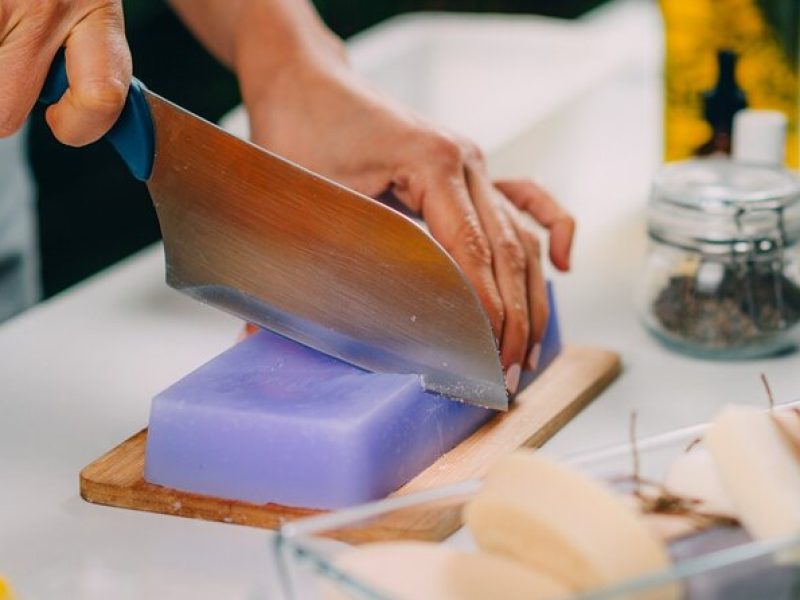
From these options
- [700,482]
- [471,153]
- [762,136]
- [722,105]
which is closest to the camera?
[700,482]

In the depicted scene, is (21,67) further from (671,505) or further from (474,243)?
(671,505)

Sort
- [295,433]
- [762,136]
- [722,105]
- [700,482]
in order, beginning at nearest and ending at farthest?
[700,482]
[295,433]
[762,136]
[722,105]

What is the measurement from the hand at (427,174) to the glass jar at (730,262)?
0.33ft

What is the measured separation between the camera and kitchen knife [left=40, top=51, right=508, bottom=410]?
0.94 metres

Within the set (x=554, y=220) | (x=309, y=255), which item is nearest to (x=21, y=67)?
(x=309, y=255)

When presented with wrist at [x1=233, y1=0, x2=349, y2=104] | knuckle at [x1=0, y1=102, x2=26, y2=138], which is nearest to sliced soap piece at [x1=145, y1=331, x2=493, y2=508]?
knuckle at [x1=0, y1=102, x2=26, y2=138]

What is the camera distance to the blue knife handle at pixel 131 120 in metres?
0.96

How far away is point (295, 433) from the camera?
875mm

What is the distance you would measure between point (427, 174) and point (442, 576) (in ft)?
1.81

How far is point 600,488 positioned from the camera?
2.03ft

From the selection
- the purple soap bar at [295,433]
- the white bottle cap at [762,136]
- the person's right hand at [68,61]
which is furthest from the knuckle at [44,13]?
the white bottle cap at [762,136]

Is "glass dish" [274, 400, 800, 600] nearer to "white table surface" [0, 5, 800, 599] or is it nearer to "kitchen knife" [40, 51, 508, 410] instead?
"white table surface" [0, 5, 800, 599]

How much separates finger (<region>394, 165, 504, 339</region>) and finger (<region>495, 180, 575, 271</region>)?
0.10 metres

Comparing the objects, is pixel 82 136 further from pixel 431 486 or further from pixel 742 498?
pixel 742 498
